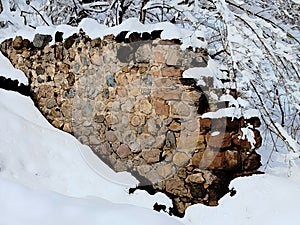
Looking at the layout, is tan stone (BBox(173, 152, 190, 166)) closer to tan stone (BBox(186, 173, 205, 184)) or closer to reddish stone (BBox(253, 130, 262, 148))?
tan stone (BBox(186, 173, 205, 184))

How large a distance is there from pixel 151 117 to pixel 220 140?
70cm

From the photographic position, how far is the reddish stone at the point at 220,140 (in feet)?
11.1

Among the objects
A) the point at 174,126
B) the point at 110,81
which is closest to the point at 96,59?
the point at 110,81

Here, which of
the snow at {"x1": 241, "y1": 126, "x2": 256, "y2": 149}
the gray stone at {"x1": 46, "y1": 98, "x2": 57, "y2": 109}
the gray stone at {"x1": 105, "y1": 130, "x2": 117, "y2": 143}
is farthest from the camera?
the gray stone at {"x1": 46, "y1": 98, "x2": 57, "y2": 109}

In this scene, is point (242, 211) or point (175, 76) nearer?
point (242, 211)

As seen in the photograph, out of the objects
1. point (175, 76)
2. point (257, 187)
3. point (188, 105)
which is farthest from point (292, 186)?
point (175, 76)

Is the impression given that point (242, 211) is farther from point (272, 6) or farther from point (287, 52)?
point (272, 6)

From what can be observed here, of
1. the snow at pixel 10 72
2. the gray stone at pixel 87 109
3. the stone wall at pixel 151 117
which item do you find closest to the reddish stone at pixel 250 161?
the stone wall at pixel 151 117

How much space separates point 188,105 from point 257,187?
911 millimetres

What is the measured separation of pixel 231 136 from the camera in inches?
134

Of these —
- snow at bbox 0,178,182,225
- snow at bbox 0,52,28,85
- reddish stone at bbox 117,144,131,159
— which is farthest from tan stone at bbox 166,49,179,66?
snow at bbox 0,178,182,225

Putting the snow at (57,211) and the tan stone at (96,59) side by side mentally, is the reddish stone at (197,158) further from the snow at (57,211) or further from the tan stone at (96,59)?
the snow at (57,211)

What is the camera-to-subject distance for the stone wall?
3.42 meters

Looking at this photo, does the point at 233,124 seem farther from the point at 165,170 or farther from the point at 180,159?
the point at 165,170
